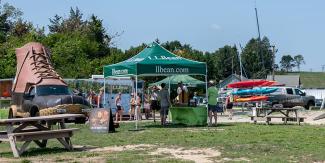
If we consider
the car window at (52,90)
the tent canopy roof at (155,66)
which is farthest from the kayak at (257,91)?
the tent canopy roof at (155,66)

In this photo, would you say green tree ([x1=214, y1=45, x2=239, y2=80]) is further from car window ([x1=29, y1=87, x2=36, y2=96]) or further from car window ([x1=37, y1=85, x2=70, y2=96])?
car window ([x1=29, y1=87, x2=36, y2=96])

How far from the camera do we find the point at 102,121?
71.2 ft

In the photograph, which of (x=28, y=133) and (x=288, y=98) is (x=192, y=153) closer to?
(x=28, y=133)

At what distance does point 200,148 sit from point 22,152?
165 inches

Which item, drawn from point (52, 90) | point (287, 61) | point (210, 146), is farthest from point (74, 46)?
point (287, 61)

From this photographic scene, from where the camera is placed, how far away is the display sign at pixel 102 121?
70.5ft

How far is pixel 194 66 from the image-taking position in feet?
81.7

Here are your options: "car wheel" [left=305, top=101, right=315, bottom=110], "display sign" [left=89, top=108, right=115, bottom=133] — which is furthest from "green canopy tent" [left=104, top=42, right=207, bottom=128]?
"car wheel" [left=305, top=101, right=315, bottom=110]

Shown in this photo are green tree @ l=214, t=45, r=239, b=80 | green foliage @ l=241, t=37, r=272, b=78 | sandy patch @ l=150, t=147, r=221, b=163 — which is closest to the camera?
sandy patch @ l=150, t=147, r=221, b=163

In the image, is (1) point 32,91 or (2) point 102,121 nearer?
(2) point 102,121

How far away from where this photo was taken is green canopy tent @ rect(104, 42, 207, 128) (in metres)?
23.7

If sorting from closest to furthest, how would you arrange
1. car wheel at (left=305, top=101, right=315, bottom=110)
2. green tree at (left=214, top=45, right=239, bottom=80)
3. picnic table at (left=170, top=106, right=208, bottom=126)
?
picnic table at (left=170, top=106, right=208, bottom=126) → car wheel at (left=305, top=101, right=315, bottom=110) → green tree at (left=214, top=45, right=239, bottom=80)

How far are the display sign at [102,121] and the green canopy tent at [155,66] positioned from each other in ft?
7.87

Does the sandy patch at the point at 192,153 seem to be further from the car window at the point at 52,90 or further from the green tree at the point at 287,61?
the green tree at the point at 287,61
